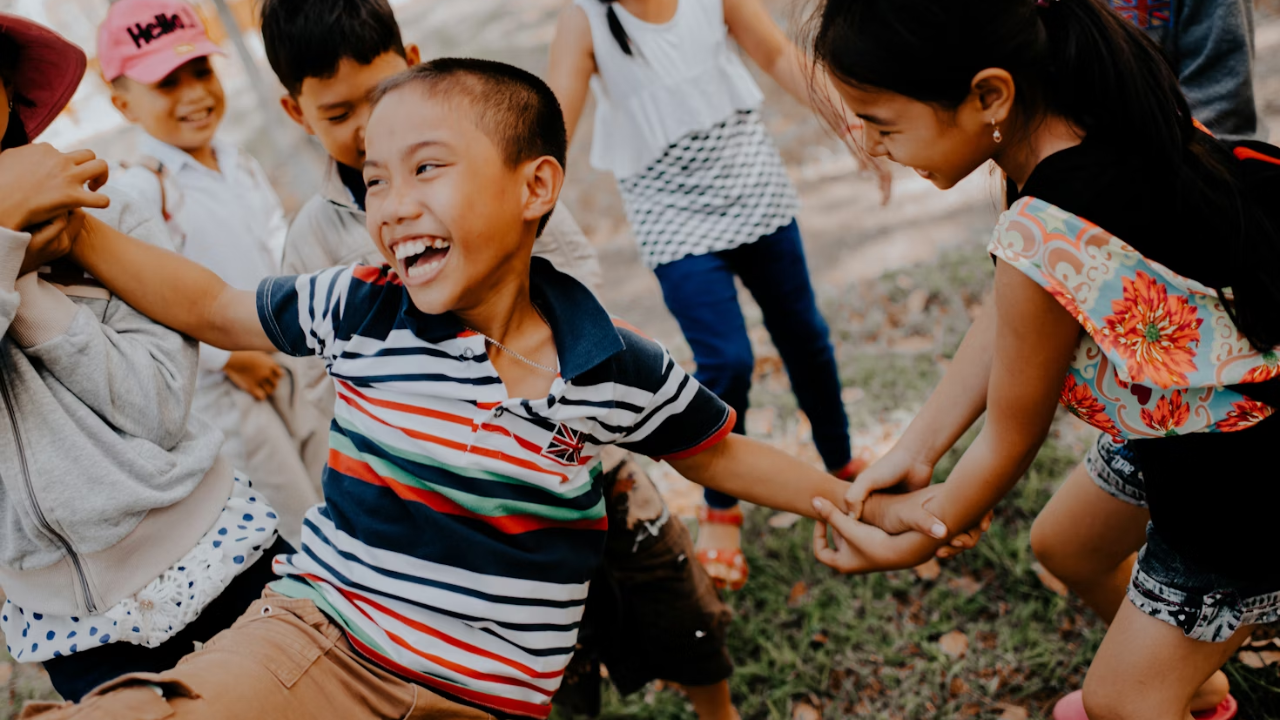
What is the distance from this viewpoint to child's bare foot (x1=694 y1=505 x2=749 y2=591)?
3.42m

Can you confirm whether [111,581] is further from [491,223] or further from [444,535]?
[491,223]

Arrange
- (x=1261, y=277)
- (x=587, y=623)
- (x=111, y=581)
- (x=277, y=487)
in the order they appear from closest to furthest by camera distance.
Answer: (x=1261, y=277)
(x=111, y=581)
(x=587, y=623)
(x=277, y=487)

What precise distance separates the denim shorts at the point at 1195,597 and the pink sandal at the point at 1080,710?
620 mm

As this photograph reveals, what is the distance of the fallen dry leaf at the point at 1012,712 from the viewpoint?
269cm

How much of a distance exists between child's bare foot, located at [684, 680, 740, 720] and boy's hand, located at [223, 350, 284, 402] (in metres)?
1.61

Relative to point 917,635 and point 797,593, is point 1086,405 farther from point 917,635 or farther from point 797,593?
point 797,593

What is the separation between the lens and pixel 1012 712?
2.71 meters

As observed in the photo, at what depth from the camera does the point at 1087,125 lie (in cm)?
170

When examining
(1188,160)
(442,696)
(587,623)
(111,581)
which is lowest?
(587,623)

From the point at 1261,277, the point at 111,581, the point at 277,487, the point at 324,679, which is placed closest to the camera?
the point at 1261,277

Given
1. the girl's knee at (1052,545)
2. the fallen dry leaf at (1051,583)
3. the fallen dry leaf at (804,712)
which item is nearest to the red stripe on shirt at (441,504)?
the girl's knee at (1052,545)

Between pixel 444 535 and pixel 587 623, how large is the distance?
98 cm

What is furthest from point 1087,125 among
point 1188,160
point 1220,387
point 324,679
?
point 324,679

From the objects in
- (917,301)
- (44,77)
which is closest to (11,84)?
(44,77)
